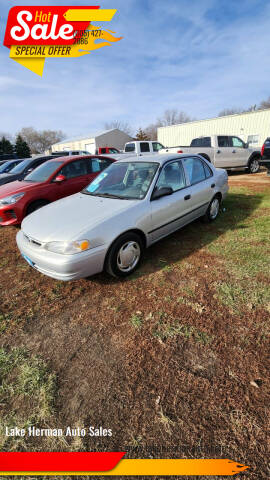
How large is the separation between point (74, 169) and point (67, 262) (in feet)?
13.0

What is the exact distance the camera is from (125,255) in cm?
296

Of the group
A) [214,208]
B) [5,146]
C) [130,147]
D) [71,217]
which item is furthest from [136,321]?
[5,146]

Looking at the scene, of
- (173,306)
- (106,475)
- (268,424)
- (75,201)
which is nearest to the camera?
(106,475)

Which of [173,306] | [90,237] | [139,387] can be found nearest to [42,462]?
[139,387]

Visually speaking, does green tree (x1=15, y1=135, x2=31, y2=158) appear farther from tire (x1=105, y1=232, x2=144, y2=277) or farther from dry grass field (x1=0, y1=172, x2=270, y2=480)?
tire (x1=105, y1=232, x2=144, y2=277)

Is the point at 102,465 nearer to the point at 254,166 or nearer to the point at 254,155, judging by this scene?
the point at 254,155

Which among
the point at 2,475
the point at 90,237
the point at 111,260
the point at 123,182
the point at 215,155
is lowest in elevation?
the point at 2,475

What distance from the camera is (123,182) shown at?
3.60m

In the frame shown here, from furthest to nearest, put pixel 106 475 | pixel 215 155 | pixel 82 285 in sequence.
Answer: pixel 215 155
pixel 82 285
pixel 106 475

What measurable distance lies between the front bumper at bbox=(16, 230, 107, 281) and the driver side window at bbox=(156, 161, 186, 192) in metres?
1.46

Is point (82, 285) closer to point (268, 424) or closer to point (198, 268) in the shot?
point (198, 268)

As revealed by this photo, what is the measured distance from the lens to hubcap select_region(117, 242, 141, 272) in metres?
2.93

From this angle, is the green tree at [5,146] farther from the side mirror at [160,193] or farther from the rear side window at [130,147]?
the side mirror at [160,193]

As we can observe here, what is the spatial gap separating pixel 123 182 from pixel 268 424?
3247 millimetres
